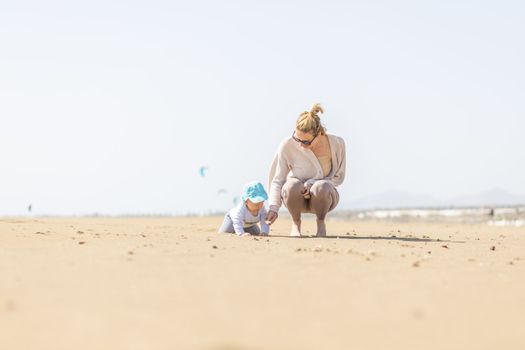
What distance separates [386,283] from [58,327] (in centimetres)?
211

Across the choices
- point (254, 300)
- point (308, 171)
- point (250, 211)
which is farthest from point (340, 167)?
point (254, 300)

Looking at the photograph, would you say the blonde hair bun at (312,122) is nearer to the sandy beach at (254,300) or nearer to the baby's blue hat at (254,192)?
the baby's blue hat at (254,192)

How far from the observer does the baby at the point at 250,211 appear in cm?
939

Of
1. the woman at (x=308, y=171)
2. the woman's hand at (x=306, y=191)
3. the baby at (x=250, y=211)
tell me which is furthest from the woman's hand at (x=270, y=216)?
the woman's hand at (x=306, y=191)

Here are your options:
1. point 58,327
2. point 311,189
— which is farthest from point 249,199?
point 58,327

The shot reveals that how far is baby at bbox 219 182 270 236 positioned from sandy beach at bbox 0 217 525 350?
289 centimetres

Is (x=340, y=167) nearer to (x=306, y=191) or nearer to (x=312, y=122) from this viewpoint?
(x=306, y=191)

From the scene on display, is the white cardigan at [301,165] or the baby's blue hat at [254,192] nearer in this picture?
the baby's blue hat at [254,192]

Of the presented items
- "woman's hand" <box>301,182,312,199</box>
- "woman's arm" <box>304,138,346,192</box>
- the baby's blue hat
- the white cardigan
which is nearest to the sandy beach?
the baby's blue hat

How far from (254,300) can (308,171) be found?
5.77 meters

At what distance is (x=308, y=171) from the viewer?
964cm

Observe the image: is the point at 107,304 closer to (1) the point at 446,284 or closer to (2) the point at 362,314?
(2) the point at 362,314

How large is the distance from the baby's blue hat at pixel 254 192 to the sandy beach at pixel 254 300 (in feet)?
9.36

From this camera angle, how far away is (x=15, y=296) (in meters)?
3.99
